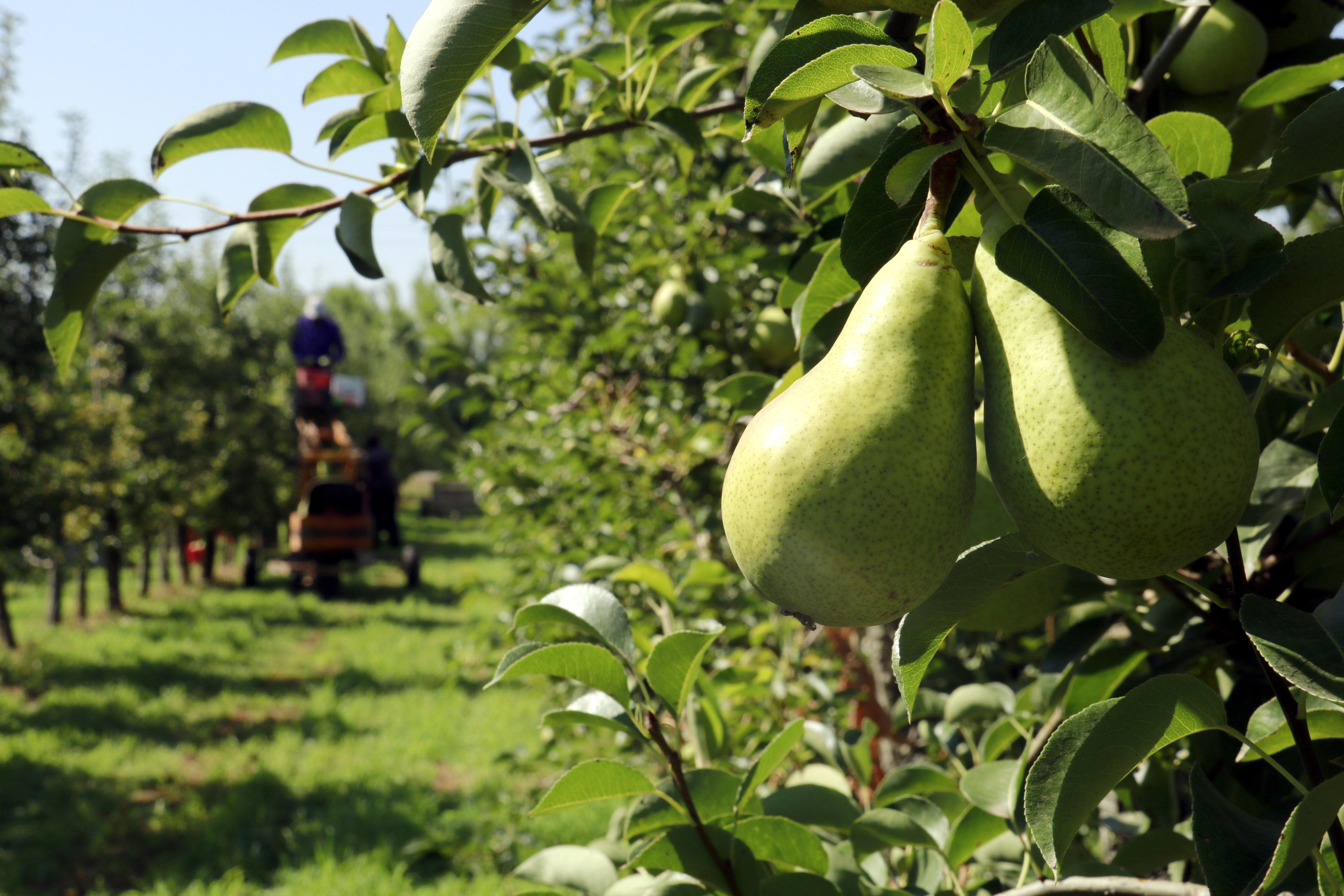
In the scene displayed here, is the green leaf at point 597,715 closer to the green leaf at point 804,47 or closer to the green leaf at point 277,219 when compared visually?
the green leaf at point 804,47

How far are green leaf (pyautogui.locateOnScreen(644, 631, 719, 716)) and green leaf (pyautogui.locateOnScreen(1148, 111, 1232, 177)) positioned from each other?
1.94 ft

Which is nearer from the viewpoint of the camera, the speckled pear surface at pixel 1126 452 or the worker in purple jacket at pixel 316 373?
the speckled pear surface at pixel 1126 452

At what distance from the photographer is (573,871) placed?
1097 mm

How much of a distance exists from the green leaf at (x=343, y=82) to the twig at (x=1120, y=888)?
119 centimetres

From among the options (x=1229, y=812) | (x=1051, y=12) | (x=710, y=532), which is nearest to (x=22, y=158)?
(x=1051, y=12)

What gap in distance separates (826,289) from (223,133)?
867 millimetres

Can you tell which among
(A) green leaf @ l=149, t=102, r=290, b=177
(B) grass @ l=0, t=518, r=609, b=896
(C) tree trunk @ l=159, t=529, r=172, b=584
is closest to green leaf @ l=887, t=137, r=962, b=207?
(A) green leaf @ l=149, t=102, r=290, b=177

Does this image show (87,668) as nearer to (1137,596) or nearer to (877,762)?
(877,762)

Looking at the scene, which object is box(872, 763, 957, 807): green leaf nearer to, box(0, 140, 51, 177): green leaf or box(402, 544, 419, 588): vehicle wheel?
box(0, 140, 51, 177): green leaf

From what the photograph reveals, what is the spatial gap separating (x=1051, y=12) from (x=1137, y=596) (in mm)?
951

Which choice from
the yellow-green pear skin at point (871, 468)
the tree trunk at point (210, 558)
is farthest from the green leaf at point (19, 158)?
the tree trunk at point (210, 558)

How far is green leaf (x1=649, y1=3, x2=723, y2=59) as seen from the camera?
48.6 inches

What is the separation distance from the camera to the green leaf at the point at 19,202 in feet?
3.43

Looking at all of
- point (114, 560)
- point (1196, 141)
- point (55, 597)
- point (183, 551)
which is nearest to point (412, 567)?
point (114, 560)
